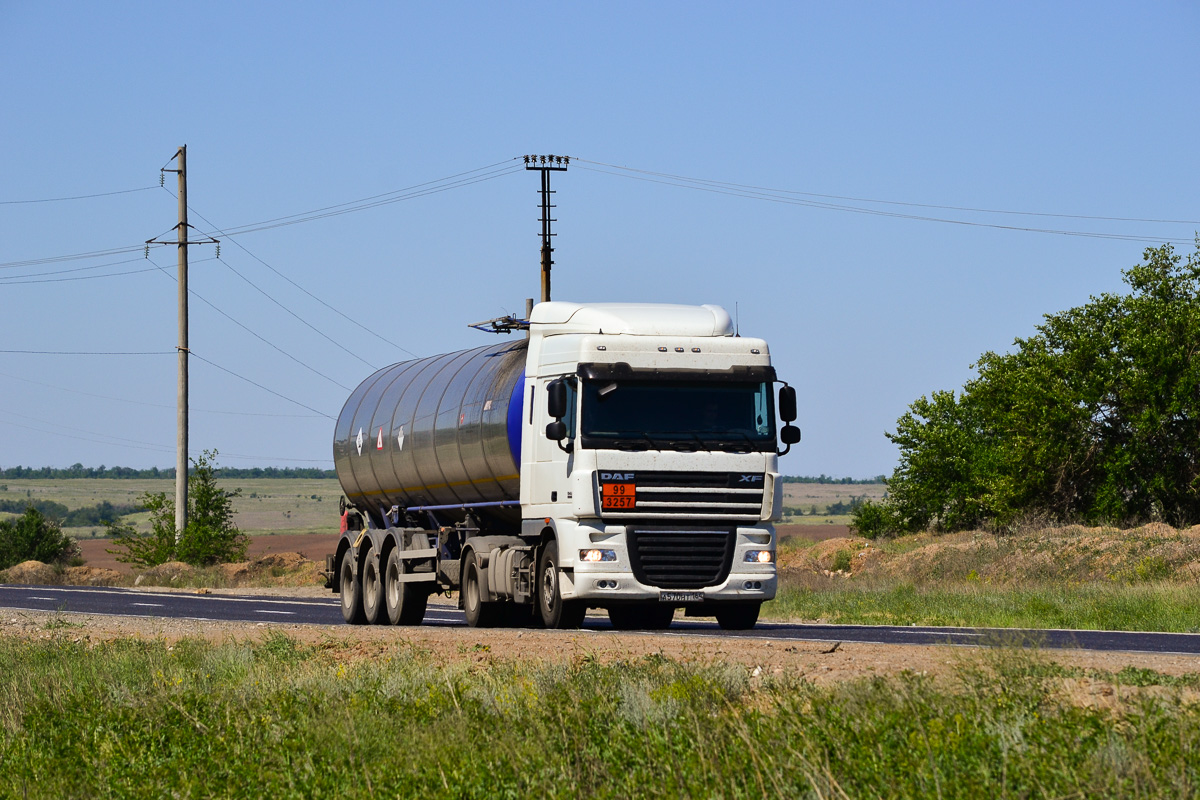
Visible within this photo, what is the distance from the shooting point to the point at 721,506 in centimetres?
1764

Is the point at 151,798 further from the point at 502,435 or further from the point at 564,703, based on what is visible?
the point at 502,435

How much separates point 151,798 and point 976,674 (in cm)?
531

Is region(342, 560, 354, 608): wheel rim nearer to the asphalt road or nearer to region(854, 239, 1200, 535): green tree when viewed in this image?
the asphalt road

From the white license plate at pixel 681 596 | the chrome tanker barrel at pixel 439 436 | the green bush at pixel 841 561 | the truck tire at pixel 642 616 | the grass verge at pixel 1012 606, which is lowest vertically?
the green bush at pixel 841 561

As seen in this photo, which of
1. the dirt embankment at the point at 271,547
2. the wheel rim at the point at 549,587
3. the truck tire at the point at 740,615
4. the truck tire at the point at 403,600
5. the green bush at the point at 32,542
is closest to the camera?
the wheel rim at the point at 549,587

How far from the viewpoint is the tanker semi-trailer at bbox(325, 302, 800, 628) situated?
17438mm

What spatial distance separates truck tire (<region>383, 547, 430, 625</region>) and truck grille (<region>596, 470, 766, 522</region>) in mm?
5742

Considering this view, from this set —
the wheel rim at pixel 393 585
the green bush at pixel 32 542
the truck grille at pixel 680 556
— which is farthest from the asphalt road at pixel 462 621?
the green bush at pixel 32 542

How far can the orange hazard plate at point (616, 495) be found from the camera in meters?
17.3

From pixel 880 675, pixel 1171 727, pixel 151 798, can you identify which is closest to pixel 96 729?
pixel 151 798

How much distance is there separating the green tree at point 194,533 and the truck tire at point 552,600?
30926 millimetres

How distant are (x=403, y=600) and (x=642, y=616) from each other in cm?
419

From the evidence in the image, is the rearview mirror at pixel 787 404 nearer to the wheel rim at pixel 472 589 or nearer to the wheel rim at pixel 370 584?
the wheel rim at pixel 472 589

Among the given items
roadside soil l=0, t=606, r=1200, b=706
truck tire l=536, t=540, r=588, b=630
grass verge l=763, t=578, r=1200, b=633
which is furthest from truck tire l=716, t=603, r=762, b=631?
grass verge l=763, t=578, r=1200, b=633
